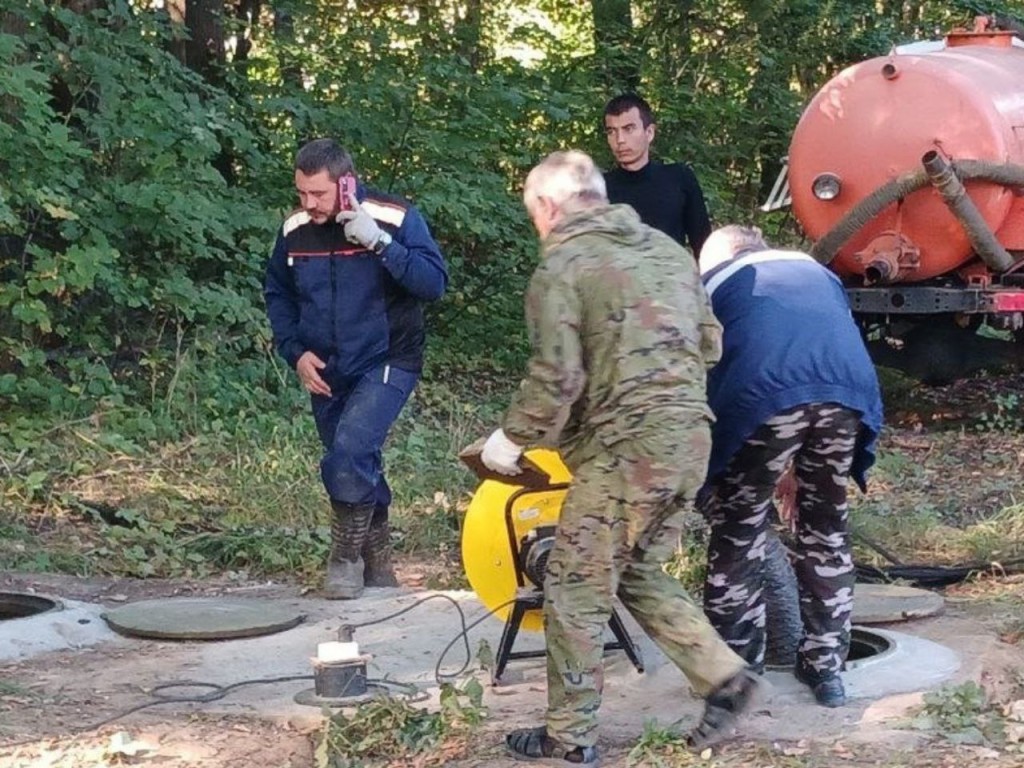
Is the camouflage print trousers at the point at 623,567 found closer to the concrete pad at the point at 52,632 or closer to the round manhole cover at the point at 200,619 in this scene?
the round manhole cover at the point at 200,619

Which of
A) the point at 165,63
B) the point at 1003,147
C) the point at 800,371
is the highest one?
the point at 165,63

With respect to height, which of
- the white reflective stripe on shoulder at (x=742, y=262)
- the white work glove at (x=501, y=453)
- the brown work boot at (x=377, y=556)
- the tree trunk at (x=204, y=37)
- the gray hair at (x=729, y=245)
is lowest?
the brown work boot at (x=377, y=556)

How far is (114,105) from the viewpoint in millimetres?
9352

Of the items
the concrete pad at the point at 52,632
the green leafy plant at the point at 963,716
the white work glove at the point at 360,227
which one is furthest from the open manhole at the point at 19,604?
the green leafy plant at the point at 963,716

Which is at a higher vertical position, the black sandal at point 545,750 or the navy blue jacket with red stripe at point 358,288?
the navy blue jacket with red stripe at point 358,288

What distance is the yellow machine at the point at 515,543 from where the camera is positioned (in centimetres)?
474

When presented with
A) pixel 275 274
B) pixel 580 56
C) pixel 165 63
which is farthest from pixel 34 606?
pixel 580 56

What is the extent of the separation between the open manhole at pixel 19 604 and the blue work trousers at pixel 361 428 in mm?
1222

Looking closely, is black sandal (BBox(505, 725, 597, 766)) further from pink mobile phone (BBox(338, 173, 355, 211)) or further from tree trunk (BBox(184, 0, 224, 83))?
tree trunk (BBox(184, 0, 224, 83))

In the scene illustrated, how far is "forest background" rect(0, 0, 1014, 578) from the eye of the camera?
25.8ft

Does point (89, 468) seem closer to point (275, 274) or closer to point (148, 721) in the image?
point (275, 274)

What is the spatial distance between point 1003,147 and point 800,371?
5.13 metres

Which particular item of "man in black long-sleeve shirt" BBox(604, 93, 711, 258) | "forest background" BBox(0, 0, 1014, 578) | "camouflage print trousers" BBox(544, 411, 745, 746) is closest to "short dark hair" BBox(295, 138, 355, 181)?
"man in black long-sleeve shirt" BBox(604, 93, 711, 258)

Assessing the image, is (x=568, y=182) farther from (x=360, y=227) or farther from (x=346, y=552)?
(x=346, y=552)
